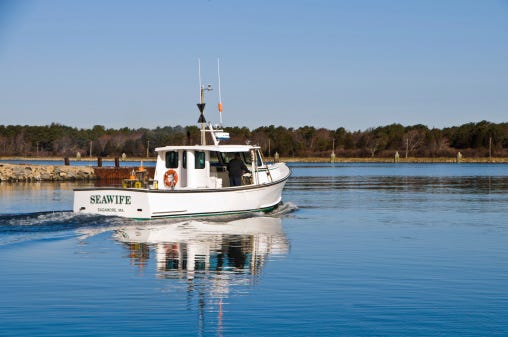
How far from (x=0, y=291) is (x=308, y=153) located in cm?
13684

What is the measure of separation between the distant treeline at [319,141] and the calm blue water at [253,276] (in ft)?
347

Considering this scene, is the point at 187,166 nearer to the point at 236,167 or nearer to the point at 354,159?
the point at 236,167

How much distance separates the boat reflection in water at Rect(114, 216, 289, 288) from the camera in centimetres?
1588

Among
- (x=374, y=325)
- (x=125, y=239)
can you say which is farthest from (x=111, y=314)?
(x=125, y=239)

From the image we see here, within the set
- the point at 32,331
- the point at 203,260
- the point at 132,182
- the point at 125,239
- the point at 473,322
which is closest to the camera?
the point at 32,331

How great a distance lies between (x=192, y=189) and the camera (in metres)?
25.4

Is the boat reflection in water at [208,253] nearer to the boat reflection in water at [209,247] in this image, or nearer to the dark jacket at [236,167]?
the boat reflection in water at [209,247]

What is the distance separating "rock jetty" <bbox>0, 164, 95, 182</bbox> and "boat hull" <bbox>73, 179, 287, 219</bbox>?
40.1 m

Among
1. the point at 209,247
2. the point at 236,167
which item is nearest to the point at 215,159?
the point at 236,167

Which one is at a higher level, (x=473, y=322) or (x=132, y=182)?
(x=132, y=182)

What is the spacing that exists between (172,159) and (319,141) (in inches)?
5260

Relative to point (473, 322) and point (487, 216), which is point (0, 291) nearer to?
point (473, 322)

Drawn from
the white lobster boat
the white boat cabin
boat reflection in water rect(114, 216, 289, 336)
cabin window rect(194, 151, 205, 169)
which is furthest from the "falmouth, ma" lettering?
cabin window rect(194, 151, 205, 169)

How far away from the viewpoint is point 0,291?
14.0m
